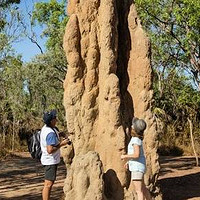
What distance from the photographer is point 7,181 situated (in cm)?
1134

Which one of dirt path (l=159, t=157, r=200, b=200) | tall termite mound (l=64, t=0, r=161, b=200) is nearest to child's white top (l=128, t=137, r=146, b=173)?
tall termite mound (l=64, t=0, r=161, b=200)

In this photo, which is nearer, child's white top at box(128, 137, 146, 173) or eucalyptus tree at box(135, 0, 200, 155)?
child's white top at box(128, 137, 146, 173)

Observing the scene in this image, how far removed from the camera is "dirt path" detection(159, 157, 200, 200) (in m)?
8.84

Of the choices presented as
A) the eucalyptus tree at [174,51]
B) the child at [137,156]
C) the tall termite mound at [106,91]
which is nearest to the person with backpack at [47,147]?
the tall termite mound at [106,91]

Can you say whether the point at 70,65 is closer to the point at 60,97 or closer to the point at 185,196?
the point at 185,196

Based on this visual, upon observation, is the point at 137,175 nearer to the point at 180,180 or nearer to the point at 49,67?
the point at 180,180

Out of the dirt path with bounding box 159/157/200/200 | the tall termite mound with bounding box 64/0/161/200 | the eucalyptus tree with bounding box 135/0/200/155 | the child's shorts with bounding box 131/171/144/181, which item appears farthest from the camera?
the eucalyptus tree with bounding box 135/0/200/155

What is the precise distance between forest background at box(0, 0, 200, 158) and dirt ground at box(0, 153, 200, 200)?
107 cm

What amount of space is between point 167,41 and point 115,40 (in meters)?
10.6

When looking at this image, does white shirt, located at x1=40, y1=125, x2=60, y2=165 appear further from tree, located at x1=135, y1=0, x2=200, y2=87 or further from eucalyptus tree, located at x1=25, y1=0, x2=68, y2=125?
eucalyptus tree, located at x1=25, y1=0, x2=68, y2=125

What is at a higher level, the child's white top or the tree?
the tree

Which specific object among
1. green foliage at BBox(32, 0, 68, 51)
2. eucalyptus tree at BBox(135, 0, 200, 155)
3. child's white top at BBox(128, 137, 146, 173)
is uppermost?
green foliage at BBox(32, 0, 68, 51)

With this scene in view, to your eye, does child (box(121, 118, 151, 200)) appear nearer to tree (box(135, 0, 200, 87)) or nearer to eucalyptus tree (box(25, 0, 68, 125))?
tree (box(135, 0, 200, 87))

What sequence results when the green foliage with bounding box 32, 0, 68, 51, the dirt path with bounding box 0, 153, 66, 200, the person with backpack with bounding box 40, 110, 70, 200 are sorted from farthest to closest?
the green foliage with bounding box 32, 0, 68, 51 → the dirt path with bounding box 0, 153, 66, 200 → the person with backpack with bounding box 40, 110, 70, 200
